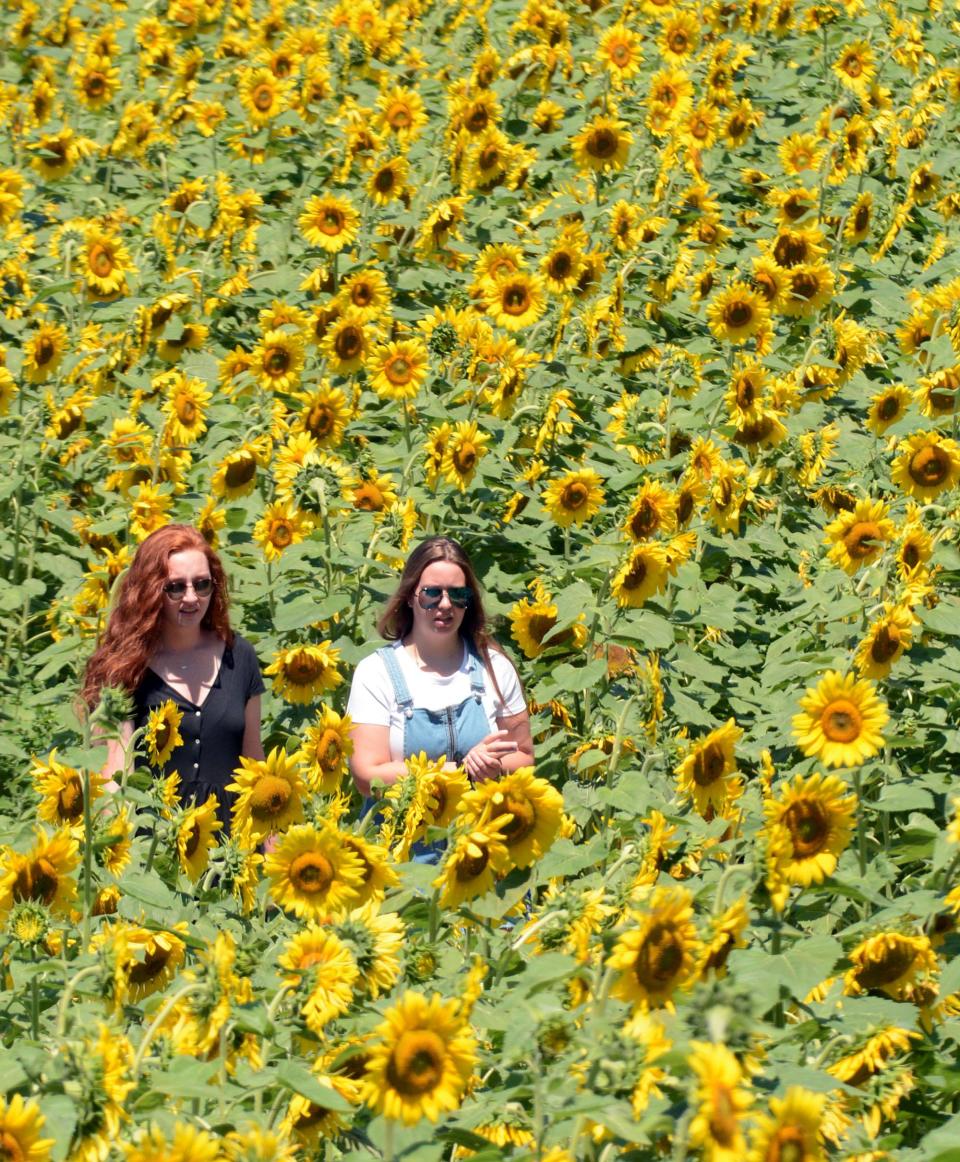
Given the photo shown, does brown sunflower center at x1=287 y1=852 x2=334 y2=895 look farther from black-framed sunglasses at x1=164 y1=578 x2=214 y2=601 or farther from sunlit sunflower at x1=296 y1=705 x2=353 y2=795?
black-framed sunglasses at x1=164 y1=578 x2=214 y2=601

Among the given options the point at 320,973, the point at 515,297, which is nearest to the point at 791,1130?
the point at 320,973

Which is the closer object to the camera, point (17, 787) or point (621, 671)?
point (621, 671)

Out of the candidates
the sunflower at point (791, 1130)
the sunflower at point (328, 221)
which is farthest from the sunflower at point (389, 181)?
the sunflower at point (791, 1130)

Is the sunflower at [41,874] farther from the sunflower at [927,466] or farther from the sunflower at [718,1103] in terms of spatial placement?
the sunflower at [927,466]

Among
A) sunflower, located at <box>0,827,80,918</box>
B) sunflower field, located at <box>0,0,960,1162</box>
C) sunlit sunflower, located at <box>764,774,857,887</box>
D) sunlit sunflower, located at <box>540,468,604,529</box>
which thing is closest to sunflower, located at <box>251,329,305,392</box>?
sunflower field, located at <box>0,0,960,1162</box>

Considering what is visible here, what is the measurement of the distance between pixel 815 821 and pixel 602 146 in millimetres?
4953

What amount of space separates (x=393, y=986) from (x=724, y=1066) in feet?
2.88

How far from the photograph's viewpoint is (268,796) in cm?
358

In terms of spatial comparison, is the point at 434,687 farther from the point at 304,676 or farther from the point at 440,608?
the point at 304,676

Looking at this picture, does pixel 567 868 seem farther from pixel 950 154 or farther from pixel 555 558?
pixel 950 154

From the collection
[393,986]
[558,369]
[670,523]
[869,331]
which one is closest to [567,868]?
[393,986]

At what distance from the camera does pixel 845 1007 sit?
2.83m

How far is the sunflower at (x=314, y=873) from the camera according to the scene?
2930 mm

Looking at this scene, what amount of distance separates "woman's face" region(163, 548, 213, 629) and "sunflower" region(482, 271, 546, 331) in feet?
6.64
